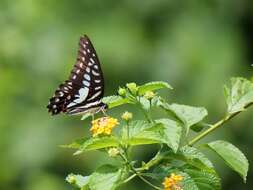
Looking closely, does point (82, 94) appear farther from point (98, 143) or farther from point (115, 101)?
point (98, 143)

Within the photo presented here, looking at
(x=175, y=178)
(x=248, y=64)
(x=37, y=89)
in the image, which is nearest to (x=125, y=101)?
(x=175, y=178)

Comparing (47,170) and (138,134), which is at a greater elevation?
(138,134)

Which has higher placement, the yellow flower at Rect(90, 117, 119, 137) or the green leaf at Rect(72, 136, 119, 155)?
the yellow flower at Rect(90, 117, 119, 137)

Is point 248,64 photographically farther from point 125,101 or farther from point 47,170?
point 125,101

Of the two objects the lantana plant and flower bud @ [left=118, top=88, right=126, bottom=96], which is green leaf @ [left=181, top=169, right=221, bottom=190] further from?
flower bud @ [left=118, top=88, right=126, bottom=96]

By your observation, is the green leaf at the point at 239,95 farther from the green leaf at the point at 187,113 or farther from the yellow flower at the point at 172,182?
the yellow flower at the point at 172,182

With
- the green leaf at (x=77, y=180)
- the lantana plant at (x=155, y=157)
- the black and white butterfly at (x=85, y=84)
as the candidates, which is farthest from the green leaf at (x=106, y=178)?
the black and white butterfly at (x=85, y=84)

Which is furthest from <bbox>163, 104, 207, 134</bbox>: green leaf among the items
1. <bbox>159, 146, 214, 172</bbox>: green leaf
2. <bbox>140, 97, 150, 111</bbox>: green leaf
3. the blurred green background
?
the blurred green background
